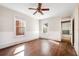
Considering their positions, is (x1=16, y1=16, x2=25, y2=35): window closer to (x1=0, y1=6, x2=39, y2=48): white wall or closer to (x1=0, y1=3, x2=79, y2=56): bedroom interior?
(x1=0, y1=3, x2=79, y2=56): bedroom interior

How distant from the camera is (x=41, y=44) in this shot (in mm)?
2734

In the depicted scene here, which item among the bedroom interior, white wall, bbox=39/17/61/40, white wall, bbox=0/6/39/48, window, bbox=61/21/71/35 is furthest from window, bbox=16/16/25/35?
window, bbox=61/21/71/35

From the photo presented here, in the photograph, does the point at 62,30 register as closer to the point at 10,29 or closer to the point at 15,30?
the point at 15,30

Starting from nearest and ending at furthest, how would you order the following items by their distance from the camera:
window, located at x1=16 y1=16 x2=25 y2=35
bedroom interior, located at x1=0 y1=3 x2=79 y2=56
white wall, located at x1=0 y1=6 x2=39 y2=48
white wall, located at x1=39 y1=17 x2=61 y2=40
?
bedroom interior, located at x1=0 y1=3 x2=79 y2=56, white wall, located at x1=39 y1=17 x2=61 y2=40, white wall, located at x1=0 y1=6 x2=39 y2=48, window, located at x1=16 y1=16 x2=25 y2=35

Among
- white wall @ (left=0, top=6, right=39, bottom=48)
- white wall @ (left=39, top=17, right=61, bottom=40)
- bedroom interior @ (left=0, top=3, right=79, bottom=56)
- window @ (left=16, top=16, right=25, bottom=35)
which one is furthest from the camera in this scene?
window @ (left=16, top=16, right=25, bottom=35)

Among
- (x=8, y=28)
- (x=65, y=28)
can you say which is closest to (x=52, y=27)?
(x=65, y=28)

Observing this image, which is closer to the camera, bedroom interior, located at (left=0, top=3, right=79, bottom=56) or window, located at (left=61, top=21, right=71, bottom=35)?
bedroom interior, located at (left=0, top=3, right=79, bottom=56)

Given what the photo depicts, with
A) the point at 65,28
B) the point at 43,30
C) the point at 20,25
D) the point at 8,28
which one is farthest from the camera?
the point at 20,25

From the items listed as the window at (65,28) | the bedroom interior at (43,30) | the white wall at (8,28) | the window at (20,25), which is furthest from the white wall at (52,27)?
the window at (20,25)

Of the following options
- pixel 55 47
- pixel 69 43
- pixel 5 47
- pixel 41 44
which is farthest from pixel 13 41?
pixel 69 43

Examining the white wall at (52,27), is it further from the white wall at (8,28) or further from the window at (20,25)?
the window at (20,25)

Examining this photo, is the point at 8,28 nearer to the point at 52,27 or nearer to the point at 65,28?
the point at 52,27

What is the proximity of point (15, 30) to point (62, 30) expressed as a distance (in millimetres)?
1606

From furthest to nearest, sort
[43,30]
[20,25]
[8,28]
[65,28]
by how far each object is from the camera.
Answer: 1. [20,25]
2. [8,28]
3. [65,28]
4. [43,30]
